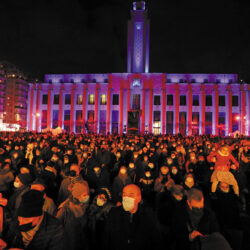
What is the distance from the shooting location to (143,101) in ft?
145

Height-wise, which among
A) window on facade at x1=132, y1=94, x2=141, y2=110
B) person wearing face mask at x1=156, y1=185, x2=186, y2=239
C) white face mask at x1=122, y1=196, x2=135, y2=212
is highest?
window on facade at x1=132, y1=94, x2=141, y2=110

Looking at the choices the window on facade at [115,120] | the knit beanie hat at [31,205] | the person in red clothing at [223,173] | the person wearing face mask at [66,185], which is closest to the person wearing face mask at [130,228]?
the knit beanie hat at [31,205]

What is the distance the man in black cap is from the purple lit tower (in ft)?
152

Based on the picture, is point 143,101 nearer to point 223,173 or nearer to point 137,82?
point 137,82

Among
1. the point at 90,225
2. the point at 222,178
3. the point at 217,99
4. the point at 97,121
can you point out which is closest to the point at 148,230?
the point at 90,225

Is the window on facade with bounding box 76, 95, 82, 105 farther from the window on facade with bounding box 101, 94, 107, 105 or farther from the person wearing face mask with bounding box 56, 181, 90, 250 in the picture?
the person wearing face mask with bounding box 56, 181, 90, 250

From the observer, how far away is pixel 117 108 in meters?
45.1

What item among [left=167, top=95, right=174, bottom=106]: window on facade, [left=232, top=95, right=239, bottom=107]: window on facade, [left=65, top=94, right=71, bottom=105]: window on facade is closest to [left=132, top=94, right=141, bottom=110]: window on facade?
[left=167, top=95, right=174, bottom=106]: window on facade

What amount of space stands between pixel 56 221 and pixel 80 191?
0.86 metres

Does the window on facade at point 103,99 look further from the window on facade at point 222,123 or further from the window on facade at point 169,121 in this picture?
the window on facade at point 222,123

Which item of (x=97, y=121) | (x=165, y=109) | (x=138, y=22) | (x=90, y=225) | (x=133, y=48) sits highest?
(x=138, y=22)

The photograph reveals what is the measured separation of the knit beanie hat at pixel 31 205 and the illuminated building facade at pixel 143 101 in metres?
39.5

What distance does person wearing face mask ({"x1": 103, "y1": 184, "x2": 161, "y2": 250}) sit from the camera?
2426 millimetres

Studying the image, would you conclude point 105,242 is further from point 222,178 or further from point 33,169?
point 33,169
